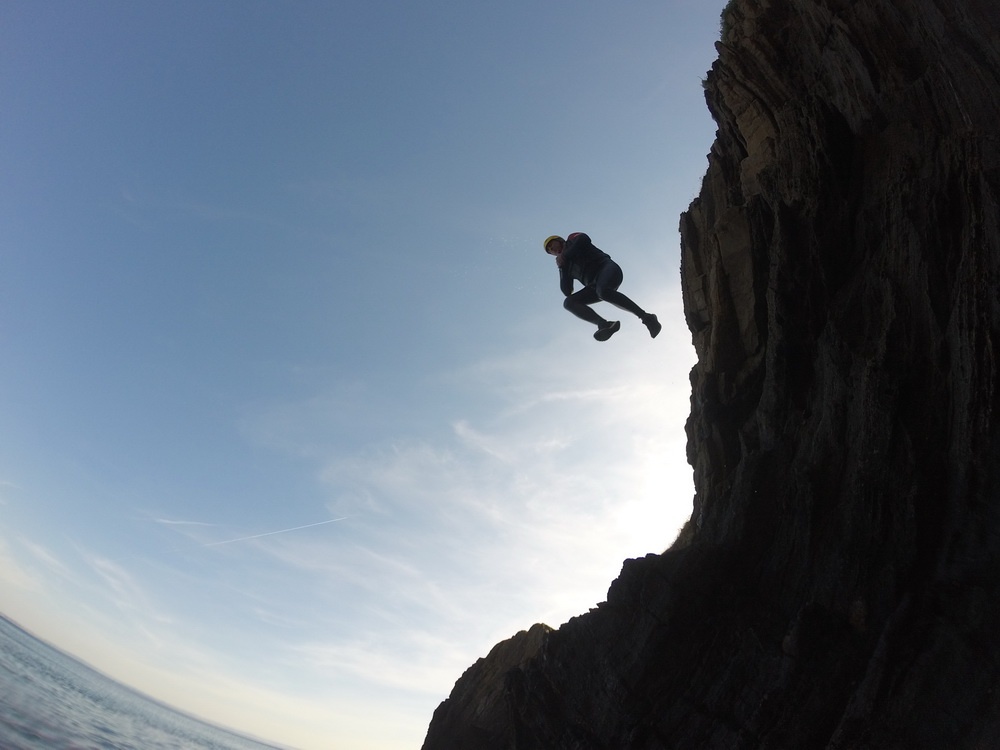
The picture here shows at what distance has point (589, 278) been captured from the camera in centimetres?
1669

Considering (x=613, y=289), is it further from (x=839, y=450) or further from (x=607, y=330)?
(x=839, y=450)

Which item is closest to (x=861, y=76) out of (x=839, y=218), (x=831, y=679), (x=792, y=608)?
(x=839, y=218)

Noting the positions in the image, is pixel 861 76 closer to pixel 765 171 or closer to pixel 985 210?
pixel 765 171

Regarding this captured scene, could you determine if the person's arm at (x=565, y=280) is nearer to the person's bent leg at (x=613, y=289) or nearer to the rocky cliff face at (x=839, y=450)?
the person's bent leg at (x=613, y=289)

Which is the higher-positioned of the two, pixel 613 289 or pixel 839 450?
pixel 613 289

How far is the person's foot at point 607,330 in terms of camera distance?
52.0 ft

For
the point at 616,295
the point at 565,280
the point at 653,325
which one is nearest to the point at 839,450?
the point at 653,325

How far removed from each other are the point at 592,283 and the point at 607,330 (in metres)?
1.65

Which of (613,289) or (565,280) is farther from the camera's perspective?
(565,280)

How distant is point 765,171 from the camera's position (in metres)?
14.2

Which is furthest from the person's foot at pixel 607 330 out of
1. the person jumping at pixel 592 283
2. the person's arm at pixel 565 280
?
the person's arm at pixel 565 280

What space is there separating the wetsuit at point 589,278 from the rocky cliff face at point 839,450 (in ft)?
9.17

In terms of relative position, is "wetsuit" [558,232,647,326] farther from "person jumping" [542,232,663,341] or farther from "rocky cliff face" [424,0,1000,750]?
"rocky cliff face" [424,0,1000,750]

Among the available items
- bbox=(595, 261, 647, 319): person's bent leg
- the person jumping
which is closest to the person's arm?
the person jumping
